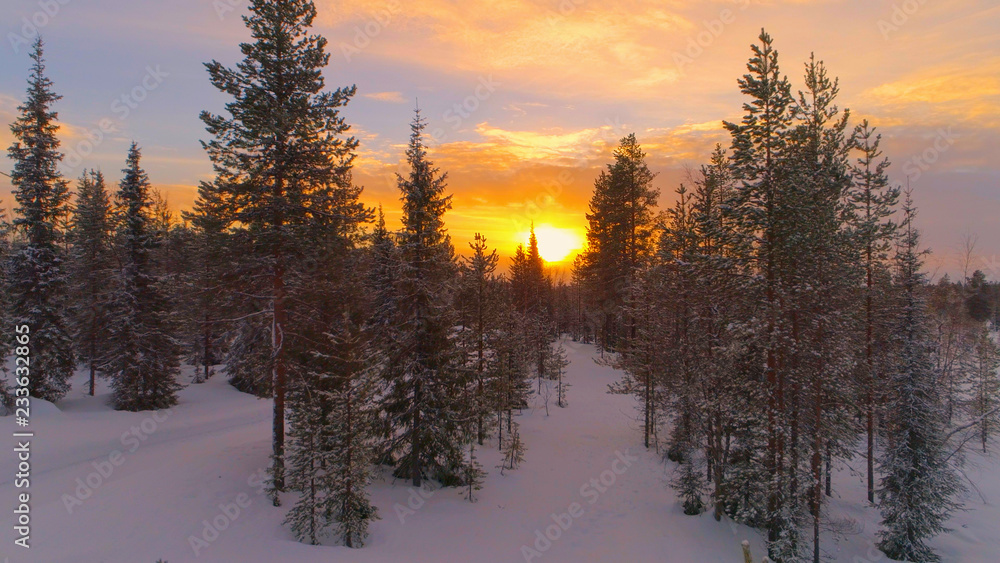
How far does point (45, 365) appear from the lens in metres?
24.1

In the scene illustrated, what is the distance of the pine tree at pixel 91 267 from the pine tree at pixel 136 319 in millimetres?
2921

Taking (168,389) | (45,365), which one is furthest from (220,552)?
(45,365)

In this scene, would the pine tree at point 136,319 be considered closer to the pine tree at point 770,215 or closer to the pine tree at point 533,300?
the pine tree at point 533,300

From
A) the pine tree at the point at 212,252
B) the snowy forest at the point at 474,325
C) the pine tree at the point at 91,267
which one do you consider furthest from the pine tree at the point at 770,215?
the pine tree at the point at 91,267

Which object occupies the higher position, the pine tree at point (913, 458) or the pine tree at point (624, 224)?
the pine tree at point (624, 224)

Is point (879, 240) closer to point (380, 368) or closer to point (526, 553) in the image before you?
point (526, 553)

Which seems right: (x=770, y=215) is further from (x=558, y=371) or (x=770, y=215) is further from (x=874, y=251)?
(x=558, y=371)

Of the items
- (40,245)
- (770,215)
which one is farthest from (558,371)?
(40,245)

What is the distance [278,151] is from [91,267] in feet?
97.7

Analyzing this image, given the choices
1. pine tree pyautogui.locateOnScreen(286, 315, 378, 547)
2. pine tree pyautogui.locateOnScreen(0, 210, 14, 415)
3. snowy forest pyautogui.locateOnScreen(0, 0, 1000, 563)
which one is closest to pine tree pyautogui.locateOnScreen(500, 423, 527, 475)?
snowy forest pyautogui.locateOnScreen(0, 0, 1000, 563)

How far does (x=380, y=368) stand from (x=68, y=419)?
18608mm

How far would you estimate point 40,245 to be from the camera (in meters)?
24.6

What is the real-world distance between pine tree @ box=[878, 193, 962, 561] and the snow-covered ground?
1.47 meters

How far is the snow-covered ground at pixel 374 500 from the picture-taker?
11.6 metres
